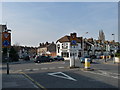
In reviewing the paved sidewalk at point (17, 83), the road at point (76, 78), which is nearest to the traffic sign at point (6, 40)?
the road at point (76, 78)

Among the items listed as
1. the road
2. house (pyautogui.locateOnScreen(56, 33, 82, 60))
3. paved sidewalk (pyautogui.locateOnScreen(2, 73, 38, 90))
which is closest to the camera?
paved sidewalk (pyautogui.locateOnScreen(2, 73, 38, 90))

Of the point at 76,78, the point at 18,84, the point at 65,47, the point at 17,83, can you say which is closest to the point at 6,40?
the point at 17,83

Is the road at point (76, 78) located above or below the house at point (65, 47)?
below

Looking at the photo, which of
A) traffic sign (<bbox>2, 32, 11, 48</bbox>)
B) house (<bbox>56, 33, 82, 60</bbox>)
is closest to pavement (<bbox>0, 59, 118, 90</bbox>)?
traffic sign (<bbox>2, 32, 11, 48</bbox>)

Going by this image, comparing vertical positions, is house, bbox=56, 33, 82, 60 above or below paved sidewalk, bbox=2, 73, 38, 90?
above

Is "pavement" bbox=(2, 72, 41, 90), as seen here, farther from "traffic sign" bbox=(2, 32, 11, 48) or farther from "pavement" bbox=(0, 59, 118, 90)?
"traffic sign" bbox=(2, 32, 11, 48)

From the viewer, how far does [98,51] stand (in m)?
106

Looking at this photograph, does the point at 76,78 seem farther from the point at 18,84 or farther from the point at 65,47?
the point at 65,47

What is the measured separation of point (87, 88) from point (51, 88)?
77.6 inches

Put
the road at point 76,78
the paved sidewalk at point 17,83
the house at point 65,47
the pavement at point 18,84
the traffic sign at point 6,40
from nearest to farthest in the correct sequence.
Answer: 1. the pavement at point 18,84
2. the paved sidewalk at point 17,83
3. the road at point 76,78
4. the traffic sign at point 6,40
5. the house at point 65,47

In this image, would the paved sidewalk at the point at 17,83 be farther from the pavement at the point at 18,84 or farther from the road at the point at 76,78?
the road at the point at 76,78

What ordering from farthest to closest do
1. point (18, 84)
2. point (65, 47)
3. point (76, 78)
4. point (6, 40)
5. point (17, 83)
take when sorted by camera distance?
point (65, 47) < point (6, 40) < point (76, 78) < point (17, 83) < point (18, 84)

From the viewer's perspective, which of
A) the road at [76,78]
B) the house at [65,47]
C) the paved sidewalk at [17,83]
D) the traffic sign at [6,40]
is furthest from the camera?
the house at [65,47]

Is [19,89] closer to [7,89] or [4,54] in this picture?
[7,89]
